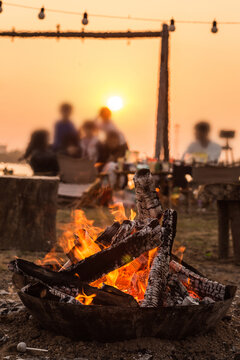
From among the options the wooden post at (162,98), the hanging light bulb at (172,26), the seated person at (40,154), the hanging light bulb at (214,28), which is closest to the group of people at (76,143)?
the seated person at (40,154)

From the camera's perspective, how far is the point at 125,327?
8.33 feet

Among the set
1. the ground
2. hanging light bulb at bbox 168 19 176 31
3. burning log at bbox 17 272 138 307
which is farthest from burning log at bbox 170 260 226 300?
hanging light bulb at bbox 168 19 176 31

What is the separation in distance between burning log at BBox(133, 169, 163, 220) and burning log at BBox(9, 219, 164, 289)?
357 millimetres

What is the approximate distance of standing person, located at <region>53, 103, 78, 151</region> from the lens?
12.1 metres

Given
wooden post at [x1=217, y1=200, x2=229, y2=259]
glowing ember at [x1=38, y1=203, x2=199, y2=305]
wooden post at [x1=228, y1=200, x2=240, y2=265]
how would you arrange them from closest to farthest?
glowing ember at [x1=38, y1=203, x2=199, y2=305] → wooden post at [x1=228, y1=200, x2=240, y2=265] → wooden post at [x1=217, y1=200, x2=229, y2=259]

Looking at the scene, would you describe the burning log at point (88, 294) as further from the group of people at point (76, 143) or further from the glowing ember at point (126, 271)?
the group of people at point (76, 143)

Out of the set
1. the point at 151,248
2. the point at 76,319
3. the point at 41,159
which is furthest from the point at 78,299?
the point at 41,159

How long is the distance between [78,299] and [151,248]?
569 millimetres

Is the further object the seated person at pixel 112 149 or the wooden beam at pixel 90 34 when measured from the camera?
the seated person at pixel 112 149

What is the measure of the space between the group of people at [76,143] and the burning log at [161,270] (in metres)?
9.05

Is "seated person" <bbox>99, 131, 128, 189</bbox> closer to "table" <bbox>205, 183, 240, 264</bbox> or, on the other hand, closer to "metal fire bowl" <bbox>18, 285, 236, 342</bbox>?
"table" <bbox>205, 183, 240, 264</bbox>

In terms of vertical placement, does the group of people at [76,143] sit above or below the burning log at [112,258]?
above

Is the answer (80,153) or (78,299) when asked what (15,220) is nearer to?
(78,299)

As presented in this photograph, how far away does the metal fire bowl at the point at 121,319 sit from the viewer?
248 cm
